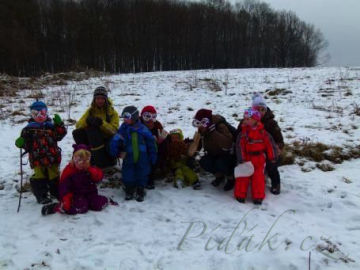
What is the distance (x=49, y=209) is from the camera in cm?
444

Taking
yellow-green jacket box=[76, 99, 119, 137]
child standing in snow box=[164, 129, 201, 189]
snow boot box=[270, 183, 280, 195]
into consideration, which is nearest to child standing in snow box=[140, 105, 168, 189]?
child standing in snow box=[164, 129, 201, 189]

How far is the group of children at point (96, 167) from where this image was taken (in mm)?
4535

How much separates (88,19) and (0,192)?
125 feet

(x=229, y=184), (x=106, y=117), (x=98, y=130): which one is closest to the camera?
(x=229, y=184)

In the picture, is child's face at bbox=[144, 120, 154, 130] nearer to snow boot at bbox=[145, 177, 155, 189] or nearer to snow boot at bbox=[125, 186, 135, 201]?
snow boot at bbox=[145, 177, 155, 189]

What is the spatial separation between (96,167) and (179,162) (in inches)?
59.9

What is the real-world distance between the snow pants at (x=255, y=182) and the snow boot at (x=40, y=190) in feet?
9.51

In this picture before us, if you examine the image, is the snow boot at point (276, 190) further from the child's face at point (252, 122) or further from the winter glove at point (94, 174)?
the winter glove at point (94, 174)

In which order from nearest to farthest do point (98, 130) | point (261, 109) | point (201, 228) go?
point (201, 228) → point (261, 109) → point (98, 130)

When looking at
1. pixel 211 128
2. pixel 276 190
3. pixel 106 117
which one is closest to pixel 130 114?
pixel 106 117

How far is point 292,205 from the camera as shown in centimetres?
470

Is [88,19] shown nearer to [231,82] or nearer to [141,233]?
[231,82]

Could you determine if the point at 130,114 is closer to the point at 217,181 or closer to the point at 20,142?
the point at 20,142

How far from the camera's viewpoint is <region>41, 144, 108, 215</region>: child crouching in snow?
4426mm
